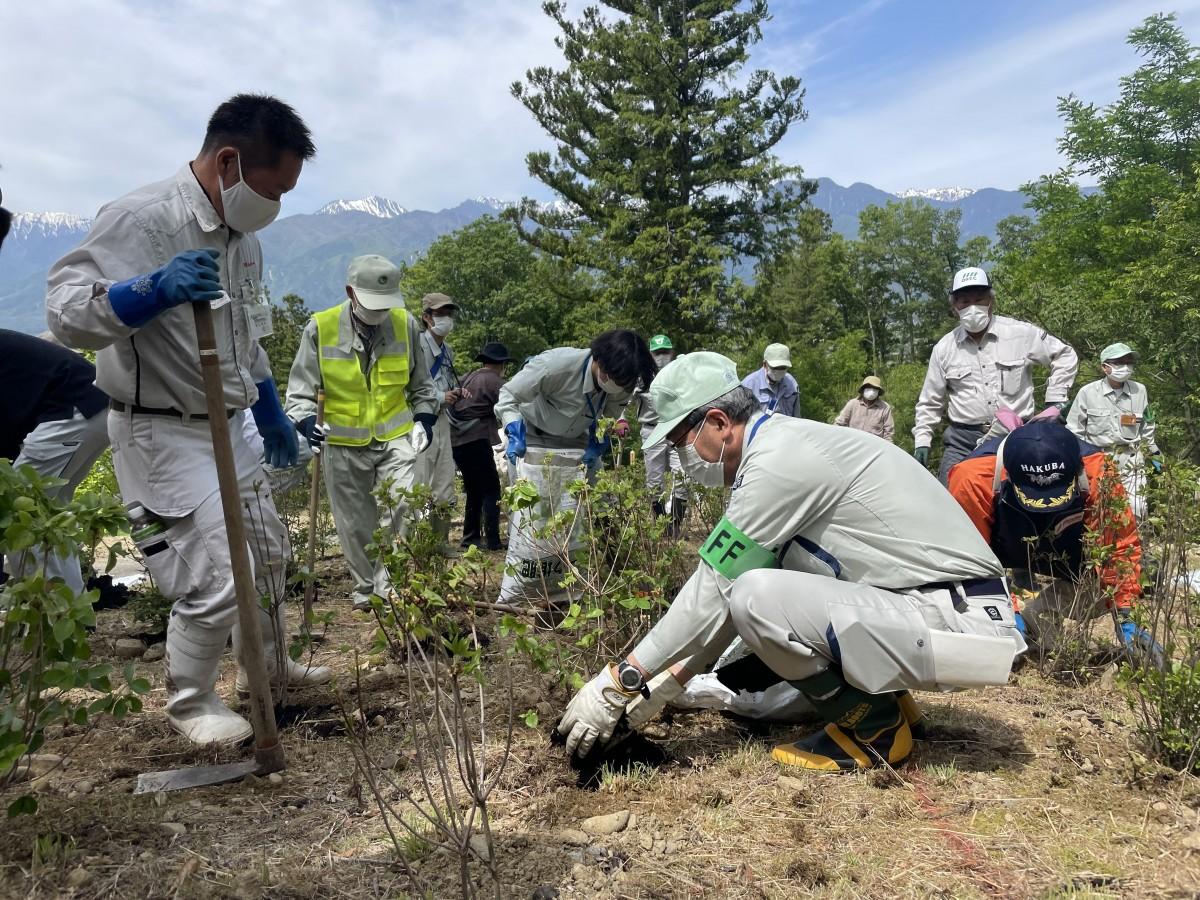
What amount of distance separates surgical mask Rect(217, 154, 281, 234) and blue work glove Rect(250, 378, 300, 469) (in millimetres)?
681

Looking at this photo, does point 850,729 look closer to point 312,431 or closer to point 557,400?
point 557,400

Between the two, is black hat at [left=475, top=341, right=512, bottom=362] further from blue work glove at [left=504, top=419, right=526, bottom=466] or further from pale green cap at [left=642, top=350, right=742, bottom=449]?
pale green cap at [left=642, top=350, right=742, bottom=449]

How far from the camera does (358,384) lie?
4.67 metres

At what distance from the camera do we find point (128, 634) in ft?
14.7

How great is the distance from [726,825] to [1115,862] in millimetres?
938

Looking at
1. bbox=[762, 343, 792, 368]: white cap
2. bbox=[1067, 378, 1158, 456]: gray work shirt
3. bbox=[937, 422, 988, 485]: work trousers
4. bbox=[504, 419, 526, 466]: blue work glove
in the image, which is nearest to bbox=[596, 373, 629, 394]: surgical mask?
bbox=[504, 419, 526, 466]: blue work glove

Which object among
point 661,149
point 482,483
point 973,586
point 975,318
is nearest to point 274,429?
point 973,586

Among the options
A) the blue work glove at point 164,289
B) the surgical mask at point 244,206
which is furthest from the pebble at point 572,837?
the surgical mask at point 244,206

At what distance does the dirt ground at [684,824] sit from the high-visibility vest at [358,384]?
203 cm

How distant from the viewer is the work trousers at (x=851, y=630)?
238 cm

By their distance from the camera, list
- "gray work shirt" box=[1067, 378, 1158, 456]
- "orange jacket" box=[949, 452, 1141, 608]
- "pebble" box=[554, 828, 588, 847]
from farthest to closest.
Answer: "gray work shirt" box=[1067, 378, 1158, 456] → "orange jacket" box=[949, 452, 1141, 608] → "pebble" box=[554, 828, 588, 847]

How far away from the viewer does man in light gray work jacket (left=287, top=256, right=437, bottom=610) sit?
4.57 m

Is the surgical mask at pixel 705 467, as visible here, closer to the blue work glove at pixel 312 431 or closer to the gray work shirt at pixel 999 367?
the blue work glove at pixel 312 431

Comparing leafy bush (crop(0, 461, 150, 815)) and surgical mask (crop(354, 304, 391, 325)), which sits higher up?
surgical mask (crop(354, 304, 391, 325))
